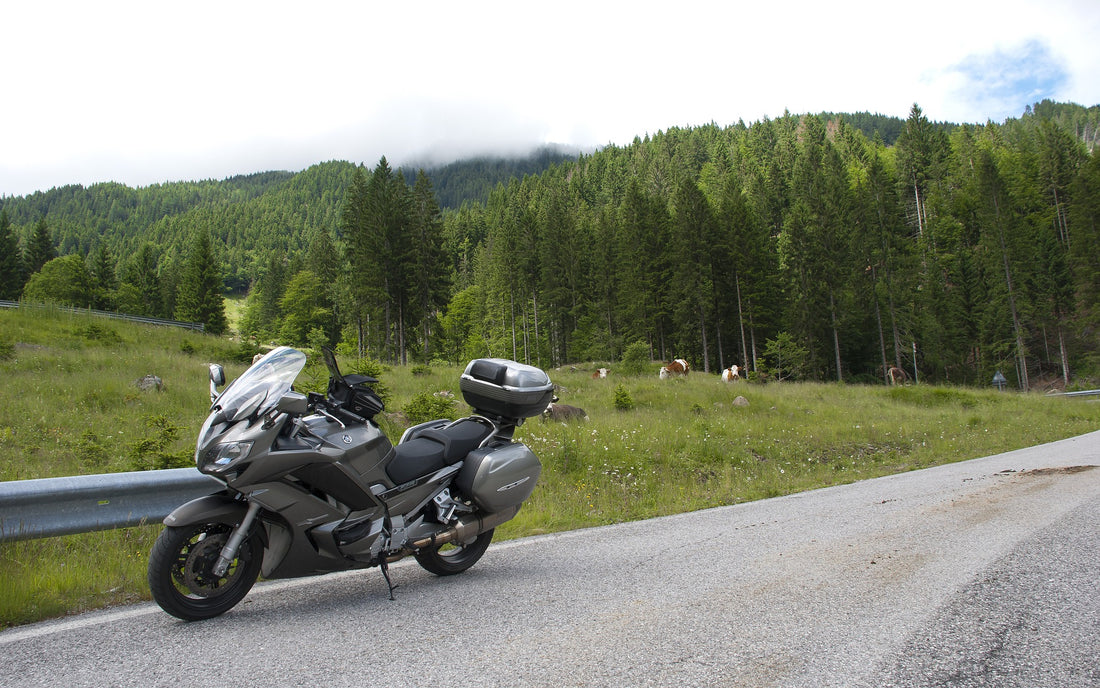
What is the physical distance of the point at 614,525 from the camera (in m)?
6.26

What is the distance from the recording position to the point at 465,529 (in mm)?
4309

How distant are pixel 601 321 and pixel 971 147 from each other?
65.5m

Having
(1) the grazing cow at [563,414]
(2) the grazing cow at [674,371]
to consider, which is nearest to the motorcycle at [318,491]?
(1) the grazing cow at [563,414]

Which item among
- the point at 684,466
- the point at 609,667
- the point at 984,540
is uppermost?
the point at 609,667

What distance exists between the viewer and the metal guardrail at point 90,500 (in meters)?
4.00

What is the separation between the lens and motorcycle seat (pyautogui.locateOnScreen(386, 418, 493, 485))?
4156mm

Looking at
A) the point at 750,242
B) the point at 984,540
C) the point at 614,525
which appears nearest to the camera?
the point at 984,540

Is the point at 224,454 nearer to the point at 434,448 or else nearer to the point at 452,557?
the point at 434,448

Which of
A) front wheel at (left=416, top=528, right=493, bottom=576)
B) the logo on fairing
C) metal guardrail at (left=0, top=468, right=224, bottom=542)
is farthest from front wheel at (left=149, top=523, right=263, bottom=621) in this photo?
the logo on fairing

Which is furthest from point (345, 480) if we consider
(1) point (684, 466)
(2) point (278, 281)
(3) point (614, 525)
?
(2) point (278, 281)

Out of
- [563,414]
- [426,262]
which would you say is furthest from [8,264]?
[563,414]

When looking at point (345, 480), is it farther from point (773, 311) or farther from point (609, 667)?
point (773, 311)

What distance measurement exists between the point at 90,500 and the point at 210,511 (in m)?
1.77

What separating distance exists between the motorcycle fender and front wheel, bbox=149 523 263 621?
0.06m
